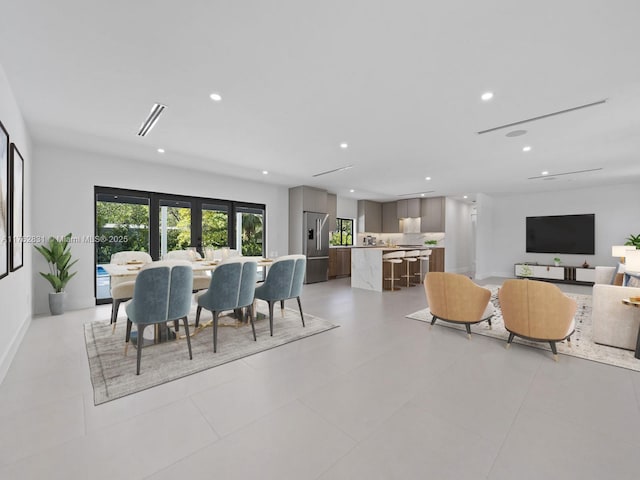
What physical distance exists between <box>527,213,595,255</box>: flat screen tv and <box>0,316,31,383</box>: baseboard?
424 inches

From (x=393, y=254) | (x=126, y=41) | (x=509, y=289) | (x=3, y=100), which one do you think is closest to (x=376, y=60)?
(x=126, y=41)

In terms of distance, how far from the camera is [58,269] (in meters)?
4.37

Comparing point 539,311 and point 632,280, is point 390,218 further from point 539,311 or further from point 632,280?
point 539,311

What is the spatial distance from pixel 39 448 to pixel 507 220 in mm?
10564

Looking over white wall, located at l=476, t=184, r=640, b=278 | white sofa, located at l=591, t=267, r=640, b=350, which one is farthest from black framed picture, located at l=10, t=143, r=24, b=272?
white wall, located at l=476, t=184, r=640, b=278

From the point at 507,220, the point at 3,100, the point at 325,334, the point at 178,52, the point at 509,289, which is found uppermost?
the point at 178,52

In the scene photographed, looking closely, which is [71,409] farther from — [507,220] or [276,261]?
[507,220]

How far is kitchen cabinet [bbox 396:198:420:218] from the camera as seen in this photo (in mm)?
9523

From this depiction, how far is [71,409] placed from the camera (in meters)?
1.97

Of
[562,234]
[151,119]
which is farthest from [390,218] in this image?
[151,119]

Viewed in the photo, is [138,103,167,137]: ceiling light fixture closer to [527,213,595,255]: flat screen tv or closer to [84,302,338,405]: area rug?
[84,302,338,405]: area rug

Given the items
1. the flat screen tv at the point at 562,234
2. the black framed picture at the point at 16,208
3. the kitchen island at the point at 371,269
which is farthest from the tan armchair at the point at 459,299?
the flat screen tv at the point at 562,234

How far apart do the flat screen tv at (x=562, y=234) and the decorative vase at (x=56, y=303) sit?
36.0 ft

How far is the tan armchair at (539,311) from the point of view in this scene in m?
2.78
